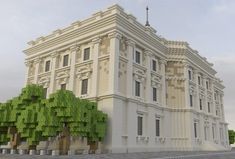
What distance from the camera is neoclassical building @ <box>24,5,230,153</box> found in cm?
2358

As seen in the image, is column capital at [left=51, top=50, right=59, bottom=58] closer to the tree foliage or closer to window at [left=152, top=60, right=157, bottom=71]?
the tree foliage

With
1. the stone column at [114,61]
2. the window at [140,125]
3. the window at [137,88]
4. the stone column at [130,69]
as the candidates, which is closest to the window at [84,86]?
the stone column at [114,61]

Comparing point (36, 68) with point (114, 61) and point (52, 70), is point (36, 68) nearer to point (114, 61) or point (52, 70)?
point (52, 70)

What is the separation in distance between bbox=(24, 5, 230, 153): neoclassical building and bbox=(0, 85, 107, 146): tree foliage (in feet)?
5.83

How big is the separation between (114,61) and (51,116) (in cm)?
748

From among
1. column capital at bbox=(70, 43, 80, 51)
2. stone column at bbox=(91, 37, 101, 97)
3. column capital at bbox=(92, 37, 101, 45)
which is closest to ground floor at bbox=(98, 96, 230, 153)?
stone column at bbox=(91, 37, 101, 97)

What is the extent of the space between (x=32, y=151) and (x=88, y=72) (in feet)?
28.1

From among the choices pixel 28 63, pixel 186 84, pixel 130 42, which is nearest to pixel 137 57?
pixel 130 42

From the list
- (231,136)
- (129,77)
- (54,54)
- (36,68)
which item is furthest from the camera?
(231,136)

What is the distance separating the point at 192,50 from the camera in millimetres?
34312

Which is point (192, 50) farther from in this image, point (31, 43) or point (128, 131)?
point (31, 43)

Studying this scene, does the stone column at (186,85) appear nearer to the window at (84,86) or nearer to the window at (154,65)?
the window at (154,65)

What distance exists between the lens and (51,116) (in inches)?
746

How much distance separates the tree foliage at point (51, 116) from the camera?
62.6 ft
